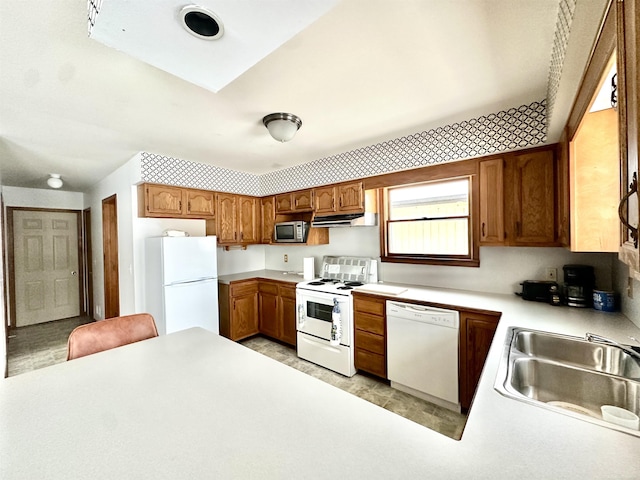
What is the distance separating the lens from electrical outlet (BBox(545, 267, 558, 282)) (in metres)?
2.22

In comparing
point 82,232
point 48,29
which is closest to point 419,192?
point 48,29

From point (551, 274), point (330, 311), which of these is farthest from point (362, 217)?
point (551, 274)

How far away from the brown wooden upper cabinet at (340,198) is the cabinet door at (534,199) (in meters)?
1.41

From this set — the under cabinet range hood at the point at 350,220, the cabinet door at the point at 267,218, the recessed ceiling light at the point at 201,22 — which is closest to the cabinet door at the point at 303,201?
the under cabinet range hood at the point at 350,220

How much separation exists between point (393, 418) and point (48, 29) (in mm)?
2129

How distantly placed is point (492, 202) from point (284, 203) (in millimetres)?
2544

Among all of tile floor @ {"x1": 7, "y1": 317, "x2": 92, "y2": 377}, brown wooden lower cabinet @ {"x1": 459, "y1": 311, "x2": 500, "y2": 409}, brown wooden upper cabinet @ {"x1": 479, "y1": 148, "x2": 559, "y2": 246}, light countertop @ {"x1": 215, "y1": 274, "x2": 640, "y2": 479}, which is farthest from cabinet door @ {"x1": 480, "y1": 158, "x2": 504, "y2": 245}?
tile floor @ {"x1": 7, "y1": 317, "x2": 92, "y2": 377}

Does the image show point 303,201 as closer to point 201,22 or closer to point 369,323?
point 369,323

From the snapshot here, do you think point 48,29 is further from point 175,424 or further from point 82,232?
point 82,232

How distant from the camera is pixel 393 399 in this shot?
2420 mm

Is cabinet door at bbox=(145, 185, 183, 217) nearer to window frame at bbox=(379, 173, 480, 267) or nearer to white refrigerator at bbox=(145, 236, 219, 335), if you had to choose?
white refrigerator at bbox=(145, 236, 219, 335)

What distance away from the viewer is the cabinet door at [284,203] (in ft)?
12.4

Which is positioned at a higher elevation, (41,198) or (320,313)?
(41,198)

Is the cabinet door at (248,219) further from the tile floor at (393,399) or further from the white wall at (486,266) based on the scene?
the tile floor at (393,399)
